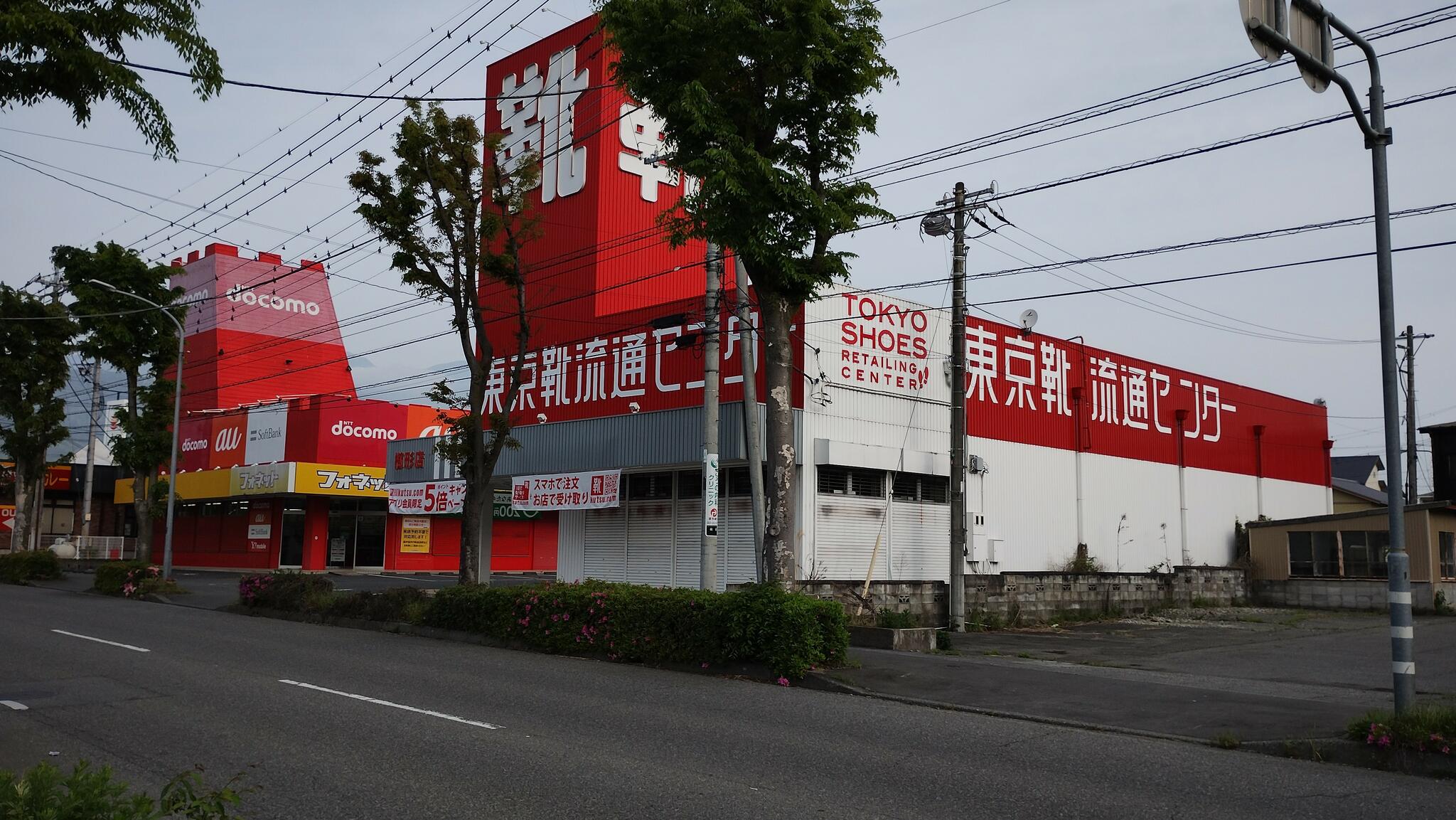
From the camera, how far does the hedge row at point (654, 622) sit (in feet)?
44.4

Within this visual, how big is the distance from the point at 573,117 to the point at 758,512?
20.3 meters

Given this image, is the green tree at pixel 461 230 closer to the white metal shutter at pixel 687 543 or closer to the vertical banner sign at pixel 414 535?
the white metal shutter at pixel 687 543

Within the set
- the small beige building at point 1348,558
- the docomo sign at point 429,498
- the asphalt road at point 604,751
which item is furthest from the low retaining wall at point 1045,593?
the docomo sign at point 429,498

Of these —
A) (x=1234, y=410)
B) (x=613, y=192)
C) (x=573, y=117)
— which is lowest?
(x=1234, y=410)

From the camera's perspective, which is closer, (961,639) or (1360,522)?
(961,639)

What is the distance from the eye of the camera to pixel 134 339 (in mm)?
32625

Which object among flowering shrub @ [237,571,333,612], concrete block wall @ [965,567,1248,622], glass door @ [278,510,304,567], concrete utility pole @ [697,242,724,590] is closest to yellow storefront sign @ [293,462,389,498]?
glass door @ [278,510,304,567]

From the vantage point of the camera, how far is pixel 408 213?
65.4 feet

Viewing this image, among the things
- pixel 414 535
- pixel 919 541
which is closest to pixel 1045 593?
pixel 919 541

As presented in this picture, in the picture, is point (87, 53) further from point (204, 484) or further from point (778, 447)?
point (204, 484)

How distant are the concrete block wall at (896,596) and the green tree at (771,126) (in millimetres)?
4058

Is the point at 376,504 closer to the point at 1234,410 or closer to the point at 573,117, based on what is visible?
the point at 573,117

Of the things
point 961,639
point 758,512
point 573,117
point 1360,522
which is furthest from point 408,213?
point 1360,522

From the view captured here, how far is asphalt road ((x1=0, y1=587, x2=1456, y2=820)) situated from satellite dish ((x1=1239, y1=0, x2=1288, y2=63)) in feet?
19.7
